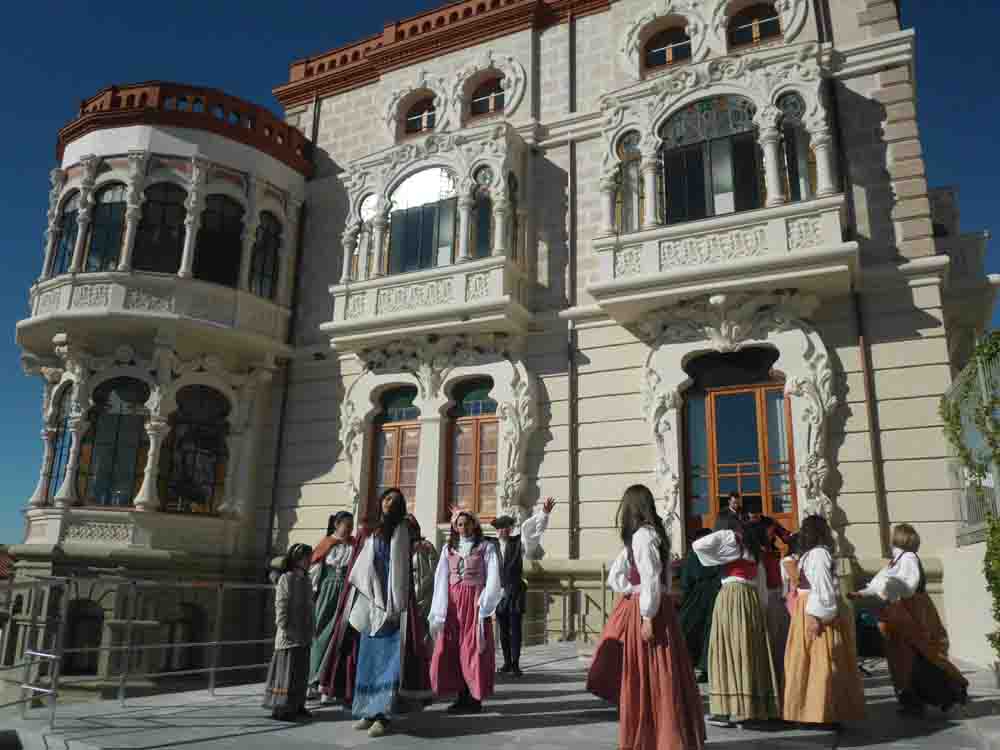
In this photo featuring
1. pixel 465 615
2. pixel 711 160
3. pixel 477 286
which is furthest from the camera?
pixel 477 286

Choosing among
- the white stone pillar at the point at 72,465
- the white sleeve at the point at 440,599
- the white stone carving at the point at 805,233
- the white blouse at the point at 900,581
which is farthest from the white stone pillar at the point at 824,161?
the white stone pillar at the point at 72,465

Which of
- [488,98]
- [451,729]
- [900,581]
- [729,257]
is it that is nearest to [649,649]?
[451,729]

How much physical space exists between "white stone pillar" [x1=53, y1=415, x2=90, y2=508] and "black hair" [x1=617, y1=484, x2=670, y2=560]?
11902mm

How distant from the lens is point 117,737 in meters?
5.64

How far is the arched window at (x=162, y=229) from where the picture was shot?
15180 mm

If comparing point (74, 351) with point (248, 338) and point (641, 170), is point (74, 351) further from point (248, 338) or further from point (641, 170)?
point (641, 170)

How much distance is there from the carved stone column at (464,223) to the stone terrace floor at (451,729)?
8.63 metres

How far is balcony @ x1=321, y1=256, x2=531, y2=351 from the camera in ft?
44.7

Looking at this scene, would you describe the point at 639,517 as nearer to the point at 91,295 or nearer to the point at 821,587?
the point at 821,587

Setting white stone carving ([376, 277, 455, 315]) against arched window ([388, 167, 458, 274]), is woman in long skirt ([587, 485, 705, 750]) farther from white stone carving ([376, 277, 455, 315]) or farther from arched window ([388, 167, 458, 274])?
arched window ([388, 167, 458, 274])

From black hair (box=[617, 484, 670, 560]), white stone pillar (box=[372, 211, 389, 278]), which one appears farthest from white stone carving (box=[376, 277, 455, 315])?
black hair (box=[617, 484, 670, 560])

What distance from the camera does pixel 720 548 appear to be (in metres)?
6.05

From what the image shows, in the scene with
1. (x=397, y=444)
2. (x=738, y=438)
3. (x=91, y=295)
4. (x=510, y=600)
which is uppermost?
(x=91, y=295)

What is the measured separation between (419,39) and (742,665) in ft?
49.2
